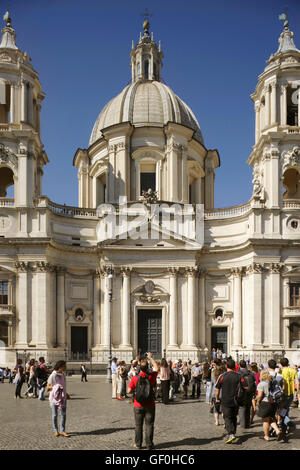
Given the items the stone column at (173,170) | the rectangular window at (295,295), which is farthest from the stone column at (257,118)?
the rectangular window at (295,295)

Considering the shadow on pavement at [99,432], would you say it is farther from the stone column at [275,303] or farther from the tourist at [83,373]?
the stone column at [275,303]

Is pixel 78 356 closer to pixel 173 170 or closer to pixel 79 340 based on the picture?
pixel 79 340

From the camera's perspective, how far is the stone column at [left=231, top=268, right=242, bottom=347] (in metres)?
44.0

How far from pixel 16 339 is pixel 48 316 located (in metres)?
2.89

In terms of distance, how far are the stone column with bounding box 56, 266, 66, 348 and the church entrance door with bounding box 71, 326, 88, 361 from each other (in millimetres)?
1104

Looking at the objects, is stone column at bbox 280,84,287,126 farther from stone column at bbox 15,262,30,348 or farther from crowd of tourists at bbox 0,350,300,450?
crowd of tourists at bbox 0,350,300,450

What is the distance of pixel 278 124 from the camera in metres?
44.5

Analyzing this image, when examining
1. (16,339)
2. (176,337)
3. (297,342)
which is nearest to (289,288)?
(297,342)

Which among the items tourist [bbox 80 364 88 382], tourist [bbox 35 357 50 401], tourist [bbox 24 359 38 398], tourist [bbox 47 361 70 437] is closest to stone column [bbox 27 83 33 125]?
tourist [bbox 80 364 88 382]

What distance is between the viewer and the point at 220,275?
45938mm

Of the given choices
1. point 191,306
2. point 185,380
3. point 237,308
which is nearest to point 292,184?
point 237,308

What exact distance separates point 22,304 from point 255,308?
17.4 metres
